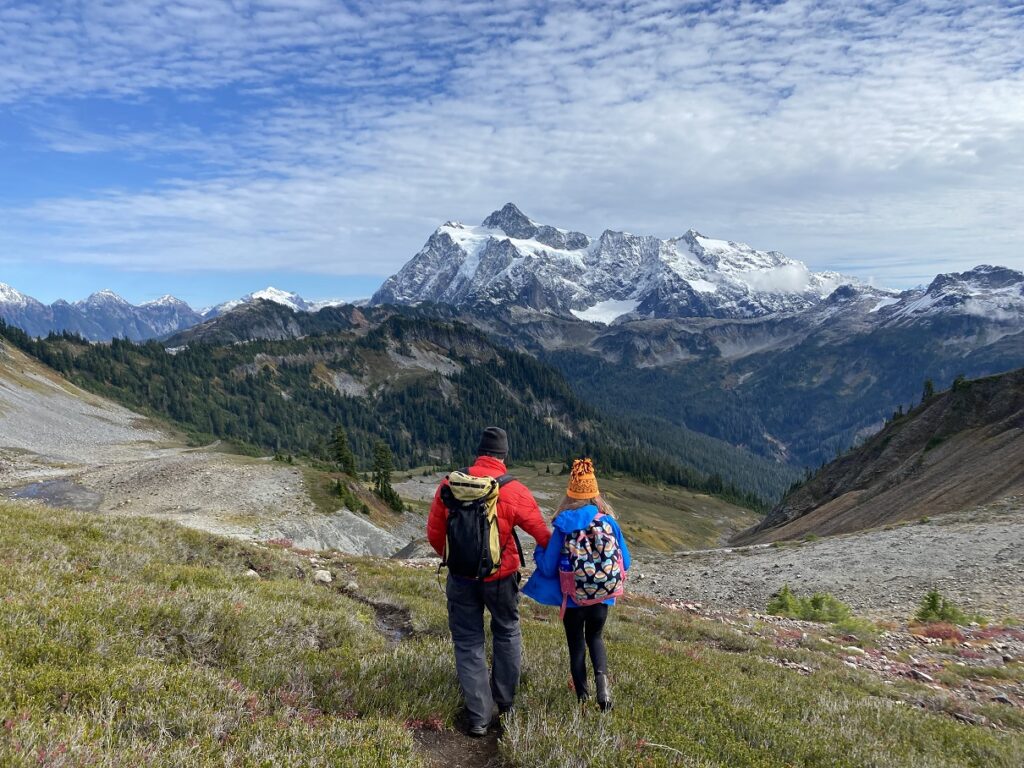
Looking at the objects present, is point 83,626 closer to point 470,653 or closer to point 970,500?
point 470,653

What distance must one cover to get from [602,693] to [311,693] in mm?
3624

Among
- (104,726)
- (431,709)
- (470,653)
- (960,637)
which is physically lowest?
(960,637)

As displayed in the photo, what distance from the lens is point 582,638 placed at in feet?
24.1

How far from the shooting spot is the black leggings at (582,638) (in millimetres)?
7184

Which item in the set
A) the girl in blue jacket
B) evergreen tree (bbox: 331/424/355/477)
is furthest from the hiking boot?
evergreen tree (bbox: 331/424/355/477)

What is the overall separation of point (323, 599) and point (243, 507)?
38.6 m

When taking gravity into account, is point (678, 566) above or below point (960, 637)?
below

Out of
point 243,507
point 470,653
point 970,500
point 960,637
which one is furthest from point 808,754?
point 243,507

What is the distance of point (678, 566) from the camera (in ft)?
103

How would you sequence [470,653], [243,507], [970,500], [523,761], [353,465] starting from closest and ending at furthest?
[523,761]
[470,653]
[970,500]
[243,507]
[353,465]

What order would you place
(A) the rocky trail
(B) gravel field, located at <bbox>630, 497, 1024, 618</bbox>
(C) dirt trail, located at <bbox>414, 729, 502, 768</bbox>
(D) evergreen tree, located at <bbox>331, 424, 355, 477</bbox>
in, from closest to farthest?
(C) dirt trail, located at <bbox>414, 729, 502, 768</bbox> < (A) the rocky trail < (B) gravel field, located at <bbox>630, 497, 1024, 618</bbox> < (D) evergreen tree, located at <bbox>331, 424, 355, 477</bbox>

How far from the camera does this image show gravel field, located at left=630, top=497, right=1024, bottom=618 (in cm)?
2020

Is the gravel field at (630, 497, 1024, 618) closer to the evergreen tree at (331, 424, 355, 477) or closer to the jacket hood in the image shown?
the jacket hood

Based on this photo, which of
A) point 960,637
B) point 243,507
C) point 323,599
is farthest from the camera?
point 243,507
